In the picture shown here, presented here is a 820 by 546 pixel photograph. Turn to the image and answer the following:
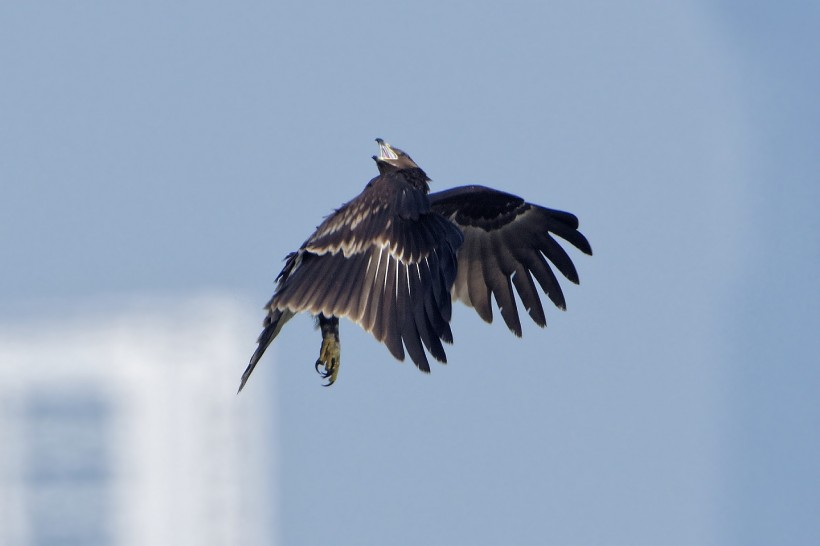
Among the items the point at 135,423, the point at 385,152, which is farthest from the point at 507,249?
the point at 135,423

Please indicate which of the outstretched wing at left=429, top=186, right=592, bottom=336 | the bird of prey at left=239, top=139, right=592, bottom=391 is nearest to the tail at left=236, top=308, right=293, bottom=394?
the bird of prey at left=239, top=139, right=592, bottom=391

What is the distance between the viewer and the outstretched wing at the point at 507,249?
81.8ft

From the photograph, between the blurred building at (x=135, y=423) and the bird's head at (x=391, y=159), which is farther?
the blurred building at (x=135, y=423)

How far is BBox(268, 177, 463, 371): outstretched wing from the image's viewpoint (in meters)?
20.7

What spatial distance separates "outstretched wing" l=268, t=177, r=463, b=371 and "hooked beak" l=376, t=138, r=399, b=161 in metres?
1.12

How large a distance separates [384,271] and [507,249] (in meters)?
4.36

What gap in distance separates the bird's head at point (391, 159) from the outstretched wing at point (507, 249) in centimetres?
132

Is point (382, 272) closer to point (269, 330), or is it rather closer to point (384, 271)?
point (384, 271)

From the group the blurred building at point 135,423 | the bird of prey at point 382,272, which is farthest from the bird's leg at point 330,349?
the blurred building at point 135,423

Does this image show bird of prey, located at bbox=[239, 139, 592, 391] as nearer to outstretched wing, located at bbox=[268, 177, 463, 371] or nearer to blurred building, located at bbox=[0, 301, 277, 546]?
outstretched wing, located at bbox=[268, 177, 463, 371]

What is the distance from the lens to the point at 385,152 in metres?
23.4

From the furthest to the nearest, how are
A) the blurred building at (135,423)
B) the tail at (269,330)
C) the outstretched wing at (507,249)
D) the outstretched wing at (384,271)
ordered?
1. the blurred building at (135,423)
2. the outstretched wing at (507,249)
3. the tail at (269,330)
4. the outstretched wing at (384,271)

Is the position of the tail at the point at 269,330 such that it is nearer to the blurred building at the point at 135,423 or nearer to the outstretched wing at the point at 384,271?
the outstretched wing at the point at 384,271

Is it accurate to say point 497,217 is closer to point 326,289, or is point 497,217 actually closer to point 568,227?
point 568,227
